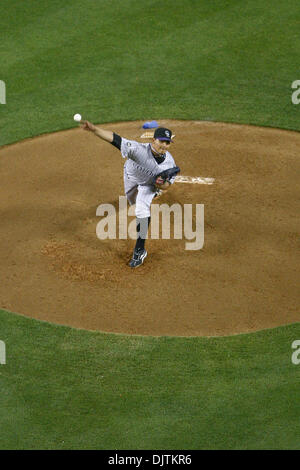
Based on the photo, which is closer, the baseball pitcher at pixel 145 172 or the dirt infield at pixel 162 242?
the dirt infield at pixel 162 242

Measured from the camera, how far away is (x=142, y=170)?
10.5 m

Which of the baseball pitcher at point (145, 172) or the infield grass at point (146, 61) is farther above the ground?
the infield grass at point (146, 61)

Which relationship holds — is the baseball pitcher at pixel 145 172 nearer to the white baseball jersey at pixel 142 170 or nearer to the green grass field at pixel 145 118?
the white baseball jersey at pixel 142 170

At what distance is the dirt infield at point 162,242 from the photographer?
9664 mm

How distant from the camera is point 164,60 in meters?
15.9

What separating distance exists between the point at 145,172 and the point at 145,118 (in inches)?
153

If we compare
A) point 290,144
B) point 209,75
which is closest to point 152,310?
point 290,144

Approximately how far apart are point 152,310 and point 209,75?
689 centimetres

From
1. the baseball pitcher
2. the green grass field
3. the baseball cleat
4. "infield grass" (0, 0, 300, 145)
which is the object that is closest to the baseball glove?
the baseball pitcher

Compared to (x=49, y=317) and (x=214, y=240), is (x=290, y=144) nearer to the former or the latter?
(x=214, y=240)

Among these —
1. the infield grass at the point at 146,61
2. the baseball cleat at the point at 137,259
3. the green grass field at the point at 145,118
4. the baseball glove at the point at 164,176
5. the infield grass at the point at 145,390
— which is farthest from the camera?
the infield grass at the point at 146,61

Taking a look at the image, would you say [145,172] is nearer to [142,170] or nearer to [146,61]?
[142,170]

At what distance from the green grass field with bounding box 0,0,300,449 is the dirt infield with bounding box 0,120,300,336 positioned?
0.35m

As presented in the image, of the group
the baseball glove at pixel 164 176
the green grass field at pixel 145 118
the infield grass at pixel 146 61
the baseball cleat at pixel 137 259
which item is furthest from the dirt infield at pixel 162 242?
the baseball glove at pixel 164 176
